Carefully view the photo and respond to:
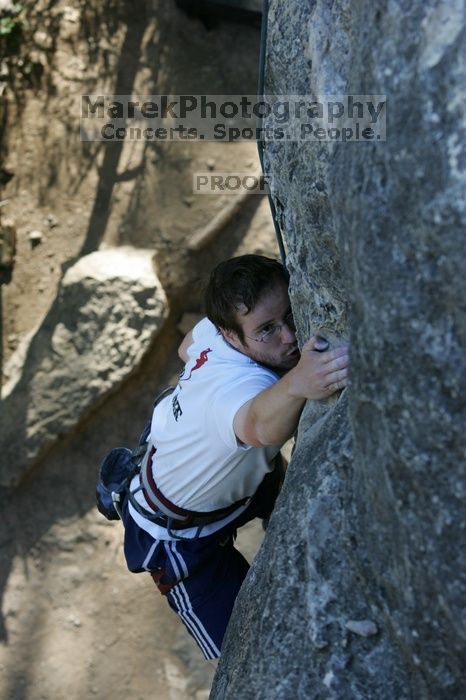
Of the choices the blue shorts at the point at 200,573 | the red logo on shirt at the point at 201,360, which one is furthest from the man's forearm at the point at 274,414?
the blue shorts at the point at 200,573

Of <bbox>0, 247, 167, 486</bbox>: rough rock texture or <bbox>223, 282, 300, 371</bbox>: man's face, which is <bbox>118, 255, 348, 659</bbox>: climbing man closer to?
<bbox>223, 282, 300, 371</bbox>: man's face

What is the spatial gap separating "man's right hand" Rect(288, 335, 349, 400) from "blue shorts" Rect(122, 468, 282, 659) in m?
0.58

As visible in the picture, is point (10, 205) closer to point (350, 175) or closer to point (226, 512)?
point (226, 512)

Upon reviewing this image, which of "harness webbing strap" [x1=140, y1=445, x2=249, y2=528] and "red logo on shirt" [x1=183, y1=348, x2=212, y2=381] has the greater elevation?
"red logo on shirt" [x1=183, y1=348, x2=212, y2=381]

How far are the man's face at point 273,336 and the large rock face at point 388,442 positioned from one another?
1.11ft

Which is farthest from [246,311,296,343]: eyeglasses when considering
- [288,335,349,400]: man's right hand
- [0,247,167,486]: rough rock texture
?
[0,247,167,486]: rough rock texture

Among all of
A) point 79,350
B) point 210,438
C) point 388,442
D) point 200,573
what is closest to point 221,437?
point 210,438

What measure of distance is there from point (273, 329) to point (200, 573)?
2.12 ft

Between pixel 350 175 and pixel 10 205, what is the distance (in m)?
3.35

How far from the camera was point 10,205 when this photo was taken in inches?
178

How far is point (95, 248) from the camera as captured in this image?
4406 millimetres

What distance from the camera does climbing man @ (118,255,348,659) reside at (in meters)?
1.91

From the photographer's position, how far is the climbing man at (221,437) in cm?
191

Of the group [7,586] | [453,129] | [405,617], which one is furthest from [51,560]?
[453,129]
